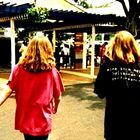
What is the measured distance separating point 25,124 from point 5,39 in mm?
24646

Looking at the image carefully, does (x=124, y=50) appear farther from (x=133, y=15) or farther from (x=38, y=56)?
(x=133, y=15)

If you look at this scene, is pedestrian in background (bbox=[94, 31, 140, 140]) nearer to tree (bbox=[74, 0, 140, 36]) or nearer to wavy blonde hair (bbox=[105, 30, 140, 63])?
wavy blonde hair (bbox=[105, 30, 140, 63])

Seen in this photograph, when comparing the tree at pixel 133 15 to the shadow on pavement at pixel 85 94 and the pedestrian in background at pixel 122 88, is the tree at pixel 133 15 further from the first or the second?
the pedestrian in background at pixel 122 88

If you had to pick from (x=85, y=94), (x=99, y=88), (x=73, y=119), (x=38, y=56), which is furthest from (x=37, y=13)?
(x=99, y=88)

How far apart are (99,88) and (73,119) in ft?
16.7

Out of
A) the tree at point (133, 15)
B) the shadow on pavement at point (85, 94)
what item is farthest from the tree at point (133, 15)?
the shadow on pavement at point (85, 94)

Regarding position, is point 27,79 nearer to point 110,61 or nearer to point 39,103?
point 39,103

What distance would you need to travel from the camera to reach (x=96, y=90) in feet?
12.2

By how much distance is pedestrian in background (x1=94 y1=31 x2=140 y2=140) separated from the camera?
3596mm

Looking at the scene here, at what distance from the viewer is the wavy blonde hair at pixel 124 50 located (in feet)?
11.8

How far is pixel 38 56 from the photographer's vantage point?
3.82 metres

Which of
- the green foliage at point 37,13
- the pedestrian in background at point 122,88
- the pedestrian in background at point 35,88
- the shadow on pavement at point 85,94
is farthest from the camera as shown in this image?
the green foliage at point 37,13

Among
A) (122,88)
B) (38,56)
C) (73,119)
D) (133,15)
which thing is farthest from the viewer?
(133,15)

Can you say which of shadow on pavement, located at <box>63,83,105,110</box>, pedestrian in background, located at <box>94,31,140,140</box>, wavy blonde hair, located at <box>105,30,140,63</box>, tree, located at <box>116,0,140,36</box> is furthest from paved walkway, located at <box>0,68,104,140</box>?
tree, located at <box>116,0,140,36</box>
